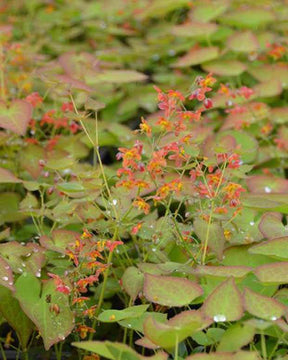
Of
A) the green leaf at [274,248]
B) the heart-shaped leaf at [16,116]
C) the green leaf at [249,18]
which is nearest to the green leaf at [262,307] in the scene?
the green leaf at [274,248]

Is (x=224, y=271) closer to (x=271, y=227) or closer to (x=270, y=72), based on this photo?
(x=271, y=227)

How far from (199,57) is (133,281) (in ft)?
3.78

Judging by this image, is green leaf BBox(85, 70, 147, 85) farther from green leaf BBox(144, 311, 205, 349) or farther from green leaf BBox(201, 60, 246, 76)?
green leaf BBox(144, 311, 205, 349)

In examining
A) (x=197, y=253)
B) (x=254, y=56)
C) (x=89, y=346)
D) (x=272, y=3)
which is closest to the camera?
(x=89, y=346)

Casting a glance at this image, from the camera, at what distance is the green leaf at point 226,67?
2.22 meters

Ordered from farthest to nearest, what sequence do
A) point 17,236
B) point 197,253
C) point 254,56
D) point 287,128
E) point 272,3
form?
point 272,3, point 254,56, point 287,128, point 17,236, point 197,253

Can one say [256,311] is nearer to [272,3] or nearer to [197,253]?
[197,253]

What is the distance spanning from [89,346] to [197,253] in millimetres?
344

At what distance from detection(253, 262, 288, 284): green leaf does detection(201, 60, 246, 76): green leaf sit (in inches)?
42.7

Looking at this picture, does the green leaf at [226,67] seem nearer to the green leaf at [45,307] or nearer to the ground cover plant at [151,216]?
the ground cover plant at [151,216]

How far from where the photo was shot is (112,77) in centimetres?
210

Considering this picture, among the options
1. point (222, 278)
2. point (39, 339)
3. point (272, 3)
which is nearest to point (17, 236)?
point (39, 339)

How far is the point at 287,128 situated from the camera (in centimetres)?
204

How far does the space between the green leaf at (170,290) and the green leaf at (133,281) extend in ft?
0.33
